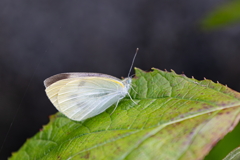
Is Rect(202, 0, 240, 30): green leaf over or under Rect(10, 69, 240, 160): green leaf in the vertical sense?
over

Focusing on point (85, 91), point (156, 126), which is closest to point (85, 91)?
point (85, 91)

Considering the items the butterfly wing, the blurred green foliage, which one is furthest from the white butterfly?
the blurred green foliage

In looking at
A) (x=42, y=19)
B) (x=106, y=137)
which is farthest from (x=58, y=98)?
(x=42, y=19)

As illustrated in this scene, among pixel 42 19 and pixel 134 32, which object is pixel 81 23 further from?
pixel 134 32

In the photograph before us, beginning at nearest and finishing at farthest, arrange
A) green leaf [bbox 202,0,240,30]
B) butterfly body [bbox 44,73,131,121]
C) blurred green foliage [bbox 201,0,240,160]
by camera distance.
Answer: blurred green foliage [bbox 201,0,240,160], green leaf [bbox 202,0,240,30], butterfly body [bbox 44,73,131,121]

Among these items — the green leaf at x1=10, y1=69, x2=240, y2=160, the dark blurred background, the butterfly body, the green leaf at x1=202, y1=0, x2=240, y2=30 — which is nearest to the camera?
the green leaf at x1=10, y1=69, x2=240, y2=160

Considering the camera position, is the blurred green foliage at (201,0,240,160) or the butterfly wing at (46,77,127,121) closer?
the blurred green foliage at (201,0,240,160)

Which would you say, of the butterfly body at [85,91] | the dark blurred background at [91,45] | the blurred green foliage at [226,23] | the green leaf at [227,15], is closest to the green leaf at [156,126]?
the butterfly body at [85,91]

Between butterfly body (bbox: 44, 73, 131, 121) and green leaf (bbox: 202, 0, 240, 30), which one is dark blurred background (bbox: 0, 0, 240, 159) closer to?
butterfly body (bbox: 44, 73, 131, 121)
